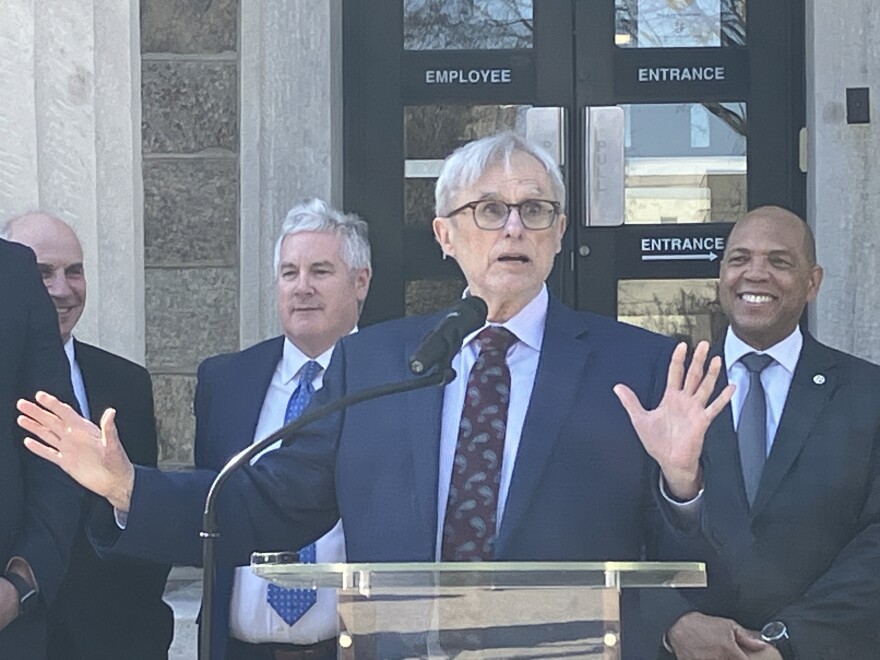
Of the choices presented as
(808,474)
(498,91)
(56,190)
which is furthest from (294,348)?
(498,91)

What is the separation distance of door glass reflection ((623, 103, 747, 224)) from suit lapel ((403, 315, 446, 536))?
109 inches

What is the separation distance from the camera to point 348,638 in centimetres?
263

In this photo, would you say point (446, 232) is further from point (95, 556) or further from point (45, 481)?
point (95, 556)

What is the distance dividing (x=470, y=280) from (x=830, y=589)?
117 cm

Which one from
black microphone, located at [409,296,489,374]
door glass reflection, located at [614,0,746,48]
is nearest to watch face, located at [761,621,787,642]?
black microphone, located at [409,296,489,374]

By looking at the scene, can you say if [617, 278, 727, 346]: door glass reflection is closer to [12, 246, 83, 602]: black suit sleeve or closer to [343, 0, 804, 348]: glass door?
[343, 0, 804, 348]: glass door

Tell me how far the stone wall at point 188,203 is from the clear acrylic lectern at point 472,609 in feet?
11.2

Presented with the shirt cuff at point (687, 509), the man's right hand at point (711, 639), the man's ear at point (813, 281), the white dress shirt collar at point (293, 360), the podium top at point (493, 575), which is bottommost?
the man's right hand at point (711, 639)

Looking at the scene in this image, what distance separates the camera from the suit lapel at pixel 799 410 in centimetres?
414

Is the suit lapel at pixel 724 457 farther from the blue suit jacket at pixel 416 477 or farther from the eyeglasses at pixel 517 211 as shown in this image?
the eyeglasses at pixel 517 211

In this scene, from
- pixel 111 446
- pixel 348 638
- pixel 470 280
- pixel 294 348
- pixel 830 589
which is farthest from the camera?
pixel 294 348

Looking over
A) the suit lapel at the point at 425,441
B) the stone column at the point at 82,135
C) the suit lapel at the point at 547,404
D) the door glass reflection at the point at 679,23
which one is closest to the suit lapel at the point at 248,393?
the stone column at the point at 82,135

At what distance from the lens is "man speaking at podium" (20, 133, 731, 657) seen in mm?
3387

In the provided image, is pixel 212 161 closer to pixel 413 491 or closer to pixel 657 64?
pixel 657 64
